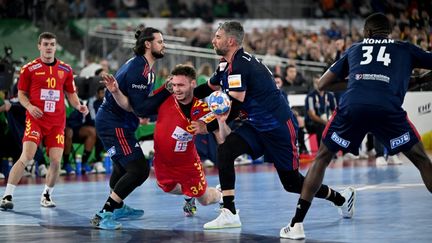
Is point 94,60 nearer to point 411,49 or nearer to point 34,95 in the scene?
point 34,95

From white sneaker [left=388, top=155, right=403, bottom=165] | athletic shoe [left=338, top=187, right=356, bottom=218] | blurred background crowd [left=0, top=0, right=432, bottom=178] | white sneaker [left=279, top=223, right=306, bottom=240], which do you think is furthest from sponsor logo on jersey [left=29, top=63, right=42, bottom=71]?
blurred background crowd [left=0, top=0, right=432, bottom=178]

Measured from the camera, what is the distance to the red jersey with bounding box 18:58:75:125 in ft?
39.2

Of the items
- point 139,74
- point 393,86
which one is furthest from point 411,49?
point 139,74

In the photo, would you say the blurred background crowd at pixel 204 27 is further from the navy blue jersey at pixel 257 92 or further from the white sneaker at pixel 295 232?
the white sneaker at pixel 295 232

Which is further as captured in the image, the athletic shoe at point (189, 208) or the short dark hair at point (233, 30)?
the athletic shoe at point (189, 208)

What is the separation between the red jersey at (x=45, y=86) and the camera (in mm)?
11945

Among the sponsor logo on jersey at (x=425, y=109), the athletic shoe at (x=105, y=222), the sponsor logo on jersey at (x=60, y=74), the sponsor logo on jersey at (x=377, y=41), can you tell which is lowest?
the sponsor logo on jersey at (x=425, y=109)

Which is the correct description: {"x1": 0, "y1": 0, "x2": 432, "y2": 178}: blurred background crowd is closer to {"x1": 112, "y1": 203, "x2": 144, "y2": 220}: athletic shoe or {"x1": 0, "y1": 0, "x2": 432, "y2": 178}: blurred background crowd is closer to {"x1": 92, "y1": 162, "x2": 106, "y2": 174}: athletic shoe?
{"x1": 92, "y1": 162, "x2": 106, "y2": 174}: athletic shoe

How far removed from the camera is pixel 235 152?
29.0 ft

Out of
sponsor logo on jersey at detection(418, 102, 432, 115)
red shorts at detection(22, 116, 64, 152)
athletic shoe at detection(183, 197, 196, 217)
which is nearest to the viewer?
athletic shoe at detection(183, 197, 196, 217)

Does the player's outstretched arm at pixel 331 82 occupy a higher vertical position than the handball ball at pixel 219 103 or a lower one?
higher

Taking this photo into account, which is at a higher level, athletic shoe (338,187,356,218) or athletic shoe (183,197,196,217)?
athletic shoe (338,187,356,218)

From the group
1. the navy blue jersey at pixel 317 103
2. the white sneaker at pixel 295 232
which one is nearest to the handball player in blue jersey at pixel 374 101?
the white sneaker at pixel 295 232

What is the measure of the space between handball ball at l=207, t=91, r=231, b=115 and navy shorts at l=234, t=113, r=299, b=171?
47 centimetres
